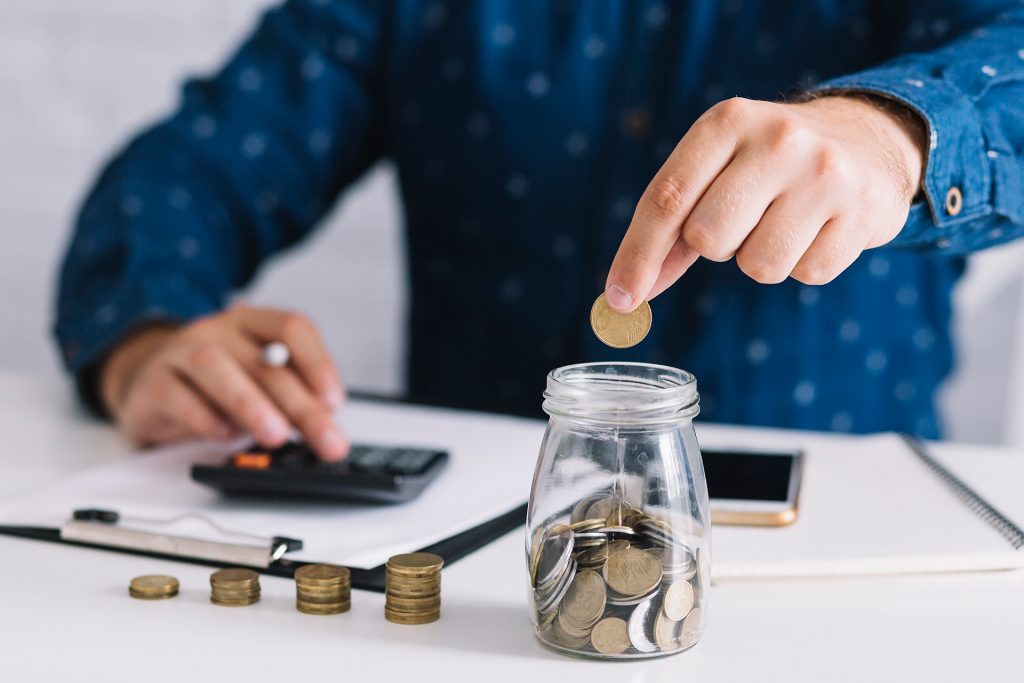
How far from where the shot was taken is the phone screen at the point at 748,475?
635 mm

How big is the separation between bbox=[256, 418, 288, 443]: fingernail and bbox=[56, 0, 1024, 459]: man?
0.25 ft

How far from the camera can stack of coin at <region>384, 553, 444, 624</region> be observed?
0.49m

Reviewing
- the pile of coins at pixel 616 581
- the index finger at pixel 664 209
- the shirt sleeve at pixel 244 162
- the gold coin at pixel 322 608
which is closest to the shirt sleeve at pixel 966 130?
the index finger at pixel 664 209

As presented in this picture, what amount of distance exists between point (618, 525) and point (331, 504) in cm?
25

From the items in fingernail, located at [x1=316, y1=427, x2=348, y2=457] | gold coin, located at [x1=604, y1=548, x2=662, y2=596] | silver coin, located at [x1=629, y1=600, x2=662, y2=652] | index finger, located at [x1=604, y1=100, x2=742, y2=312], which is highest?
index finger, located at [x1=604, y1=100, x2=742, y2=312]

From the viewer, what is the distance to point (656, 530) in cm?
44

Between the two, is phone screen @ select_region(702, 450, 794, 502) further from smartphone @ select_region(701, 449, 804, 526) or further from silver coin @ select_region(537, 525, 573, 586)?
silver coin @ select_region(537, 525, 573, 586)

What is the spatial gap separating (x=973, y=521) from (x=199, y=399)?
51cm

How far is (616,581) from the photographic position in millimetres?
429

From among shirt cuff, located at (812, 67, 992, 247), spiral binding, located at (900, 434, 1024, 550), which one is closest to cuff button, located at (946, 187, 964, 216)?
shirt cuff, located at (812, 67, 992, 247)

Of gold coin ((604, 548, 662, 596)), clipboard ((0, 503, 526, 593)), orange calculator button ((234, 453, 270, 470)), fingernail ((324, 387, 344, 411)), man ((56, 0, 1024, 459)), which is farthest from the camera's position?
man ((56, 0, 1024, 459))

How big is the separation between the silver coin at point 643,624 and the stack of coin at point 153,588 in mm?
221

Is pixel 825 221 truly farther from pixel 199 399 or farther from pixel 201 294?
pixel 201 294

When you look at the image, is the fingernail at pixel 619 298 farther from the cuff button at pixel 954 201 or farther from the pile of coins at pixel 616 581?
the cuff button at pixel 954 201
